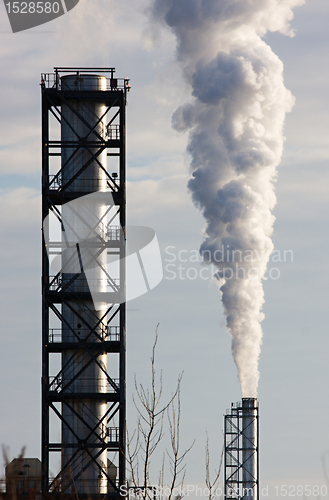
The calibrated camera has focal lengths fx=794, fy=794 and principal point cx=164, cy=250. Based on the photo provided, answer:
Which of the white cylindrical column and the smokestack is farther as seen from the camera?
the smokestack

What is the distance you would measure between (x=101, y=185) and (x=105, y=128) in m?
3.16

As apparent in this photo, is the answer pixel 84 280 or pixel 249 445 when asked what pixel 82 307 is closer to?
pixel 84 280

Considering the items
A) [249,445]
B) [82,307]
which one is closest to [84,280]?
[82,307]

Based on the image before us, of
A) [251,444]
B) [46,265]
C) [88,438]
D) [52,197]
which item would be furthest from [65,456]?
[251,444]

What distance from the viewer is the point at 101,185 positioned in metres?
41.2

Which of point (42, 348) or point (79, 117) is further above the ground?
point (79, 117)

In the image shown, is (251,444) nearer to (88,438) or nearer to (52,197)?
(88,438)

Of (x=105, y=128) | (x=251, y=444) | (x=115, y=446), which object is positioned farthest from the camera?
(x=251, y=444)

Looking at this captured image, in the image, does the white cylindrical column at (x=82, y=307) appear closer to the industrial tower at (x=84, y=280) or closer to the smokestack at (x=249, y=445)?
the industrial tower at (x=84, y=280)

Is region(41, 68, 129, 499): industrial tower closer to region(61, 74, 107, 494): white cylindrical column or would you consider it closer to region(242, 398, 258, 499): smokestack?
region(61, 74, 107, 494): white cylindrical column

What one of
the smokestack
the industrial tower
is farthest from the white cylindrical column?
the smokestack

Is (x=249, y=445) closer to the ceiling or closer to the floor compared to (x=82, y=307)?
closer to the floor

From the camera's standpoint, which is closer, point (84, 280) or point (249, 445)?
point (84, 280)

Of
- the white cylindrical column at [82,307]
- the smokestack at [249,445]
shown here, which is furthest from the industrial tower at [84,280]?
the smokestack at [249,445]
